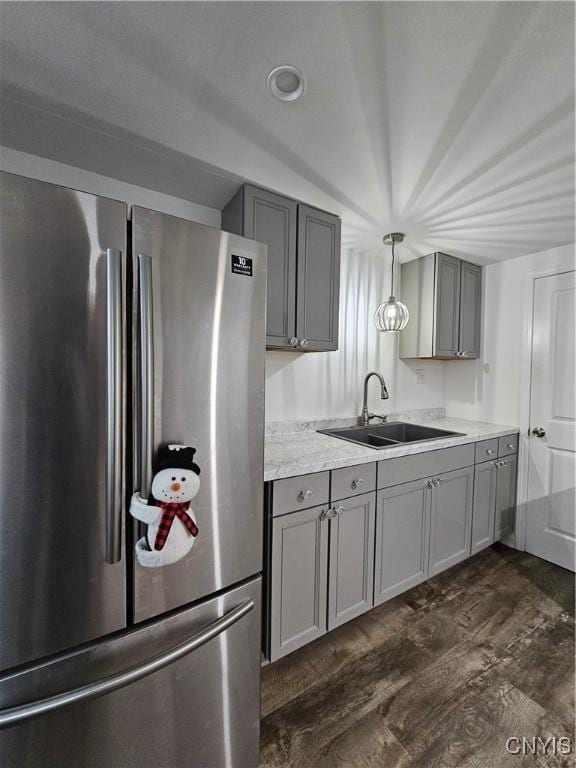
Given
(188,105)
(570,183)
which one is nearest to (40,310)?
(188,105)

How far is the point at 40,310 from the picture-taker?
0.73 meters

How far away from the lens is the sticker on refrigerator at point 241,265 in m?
1.02

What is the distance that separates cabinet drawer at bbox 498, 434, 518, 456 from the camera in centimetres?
245

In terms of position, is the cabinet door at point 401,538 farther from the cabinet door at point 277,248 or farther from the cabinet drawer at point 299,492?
the cabinet door at point 277,248

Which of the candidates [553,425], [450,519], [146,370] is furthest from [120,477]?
[553,425]

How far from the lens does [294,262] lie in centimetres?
178

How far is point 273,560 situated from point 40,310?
125 centimetres

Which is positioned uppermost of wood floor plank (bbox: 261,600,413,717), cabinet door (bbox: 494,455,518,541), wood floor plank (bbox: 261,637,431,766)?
cabinet door (bbox: 494,455,518,541)

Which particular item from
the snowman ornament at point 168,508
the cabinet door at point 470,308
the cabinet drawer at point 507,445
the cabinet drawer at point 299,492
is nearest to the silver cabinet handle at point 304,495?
the cabinet drawer at point 299,492

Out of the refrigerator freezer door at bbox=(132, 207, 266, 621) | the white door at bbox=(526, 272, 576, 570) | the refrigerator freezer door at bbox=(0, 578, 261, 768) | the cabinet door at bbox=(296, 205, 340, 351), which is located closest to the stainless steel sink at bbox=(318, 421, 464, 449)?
the cabinet door at bbox=(296, 205, 340, 351)

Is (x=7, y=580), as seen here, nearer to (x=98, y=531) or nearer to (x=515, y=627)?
(x=98, y=531)

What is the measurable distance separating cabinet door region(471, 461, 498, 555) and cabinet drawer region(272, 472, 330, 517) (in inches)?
54.4

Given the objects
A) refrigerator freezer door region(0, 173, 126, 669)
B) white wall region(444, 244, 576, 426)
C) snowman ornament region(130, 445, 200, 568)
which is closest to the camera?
refrigerator freezer door region(0, 173, 126, 669)

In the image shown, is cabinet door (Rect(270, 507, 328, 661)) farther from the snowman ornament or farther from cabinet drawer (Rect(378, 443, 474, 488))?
the snowman ornament
